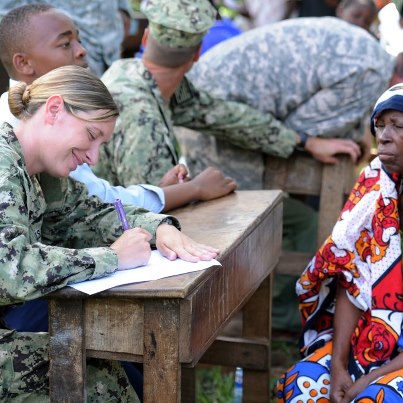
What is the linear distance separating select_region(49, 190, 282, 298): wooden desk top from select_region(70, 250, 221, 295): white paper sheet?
2 centimetres

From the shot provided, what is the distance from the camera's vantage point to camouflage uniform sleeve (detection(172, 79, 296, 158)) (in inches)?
149

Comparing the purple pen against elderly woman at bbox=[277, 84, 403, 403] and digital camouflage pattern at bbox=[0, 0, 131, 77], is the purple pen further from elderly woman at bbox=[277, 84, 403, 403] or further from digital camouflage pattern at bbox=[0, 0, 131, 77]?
digital camouflage pattern at bbox=[0, 0, 131, 77]

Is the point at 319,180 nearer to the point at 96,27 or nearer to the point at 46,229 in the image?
the point at 96,27

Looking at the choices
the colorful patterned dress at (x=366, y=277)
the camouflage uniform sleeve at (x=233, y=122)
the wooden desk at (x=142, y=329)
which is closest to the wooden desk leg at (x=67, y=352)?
the wooden desk at (x=142, y=329)

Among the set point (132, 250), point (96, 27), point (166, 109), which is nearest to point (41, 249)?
point (132, 250)

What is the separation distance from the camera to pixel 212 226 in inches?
106

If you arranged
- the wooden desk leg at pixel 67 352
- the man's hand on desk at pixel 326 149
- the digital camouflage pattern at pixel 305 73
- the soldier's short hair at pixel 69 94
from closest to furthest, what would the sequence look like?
the wooden desk leg at pixel 67 352 < the soldier's short hair at pixel 69 94 < the digital camouflage pattern at pixel 305 73 < the man's hand on desk at pixel 326 149

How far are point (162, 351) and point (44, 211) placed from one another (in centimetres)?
58

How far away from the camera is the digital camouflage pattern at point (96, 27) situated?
14.2 ft

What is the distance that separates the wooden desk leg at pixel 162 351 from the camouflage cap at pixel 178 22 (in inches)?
66.1

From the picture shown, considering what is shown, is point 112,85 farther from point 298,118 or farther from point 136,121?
point 298,118

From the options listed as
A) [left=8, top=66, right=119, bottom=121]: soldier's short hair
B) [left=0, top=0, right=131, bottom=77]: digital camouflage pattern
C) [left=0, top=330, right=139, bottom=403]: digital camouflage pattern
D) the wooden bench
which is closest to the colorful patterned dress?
[left=0, top=330, right=139, bottom=403]: digital camouflage pattern

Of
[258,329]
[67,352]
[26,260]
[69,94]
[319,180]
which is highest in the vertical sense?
[69,94]

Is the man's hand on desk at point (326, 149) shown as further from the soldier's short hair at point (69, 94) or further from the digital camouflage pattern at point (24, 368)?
the digital camouflage pattern at point (24, 368)
